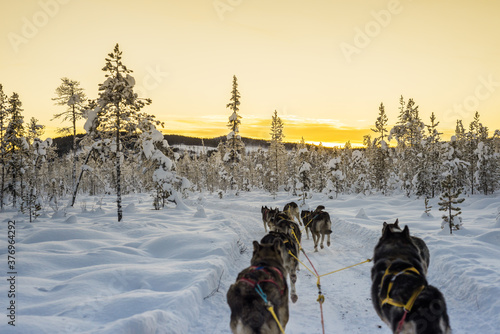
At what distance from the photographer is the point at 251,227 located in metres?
15.6

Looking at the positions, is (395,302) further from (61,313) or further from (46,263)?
(46,263)

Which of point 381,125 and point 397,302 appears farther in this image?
point 381,125

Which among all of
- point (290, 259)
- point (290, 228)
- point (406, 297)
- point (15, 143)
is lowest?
point (290, 259)

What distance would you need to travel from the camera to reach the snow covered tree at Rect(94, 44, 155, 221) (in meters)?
15.9

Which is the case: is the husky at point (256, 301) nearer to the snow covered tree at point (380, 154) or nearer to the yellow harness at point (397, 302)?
the yellow harness at point (397, 302)

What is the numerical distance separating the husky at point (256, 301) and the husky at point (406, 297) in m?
1.37

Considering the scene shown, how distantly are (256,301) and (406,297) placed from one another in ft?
5.83

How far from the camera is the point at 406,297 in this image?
126 inches

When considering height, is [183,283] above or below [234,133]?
below

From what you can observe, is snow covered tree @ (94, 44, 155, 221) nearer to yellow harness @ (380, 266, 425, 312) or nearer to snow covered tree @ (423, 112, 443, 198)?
yellow harness @ (380, 266, 425, 312)

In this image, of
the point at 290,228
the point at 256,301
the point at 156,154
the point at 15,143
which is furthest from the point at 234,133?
the point at 256,301

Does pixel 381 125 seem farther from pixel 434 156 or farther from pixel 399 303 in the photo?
pixel 399 303

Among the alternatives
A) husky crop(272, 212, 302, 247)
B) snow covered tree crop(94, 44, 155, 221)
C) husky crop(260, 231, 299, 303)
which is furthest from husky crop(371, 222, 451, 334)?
snow covered tree crop(94, 44, 155, 221)

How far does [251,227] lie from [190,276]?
9181 millimetres
